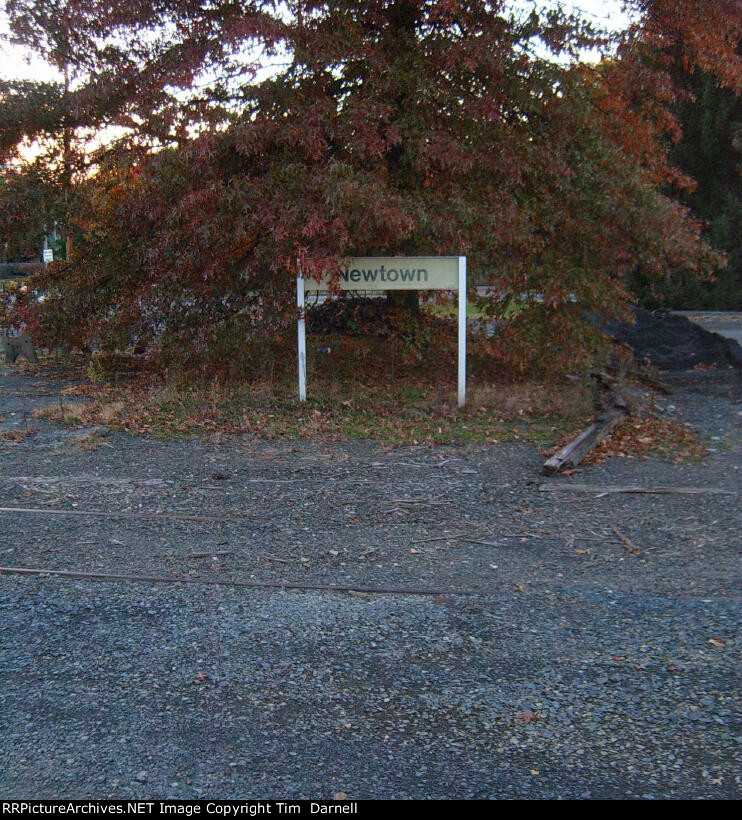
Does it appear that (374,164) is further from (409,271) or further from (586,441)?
(586,441)

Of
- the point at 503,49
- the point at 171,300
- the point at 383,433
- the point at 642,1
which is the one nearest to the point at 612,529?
the point at 383,433

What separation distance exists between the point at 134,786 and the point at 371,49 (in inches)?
366

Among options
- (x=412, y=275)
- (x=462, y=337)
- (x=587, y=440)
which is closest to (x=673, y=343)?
(x=462, y=337)

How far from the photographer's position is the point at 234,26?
31.8 feet

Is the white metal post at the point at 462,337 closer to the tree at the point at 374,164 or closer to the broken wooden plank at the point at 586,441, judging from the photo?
the tree at the point at 374,164

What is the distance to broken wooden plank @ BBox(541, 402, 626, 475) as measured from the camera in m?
7.46

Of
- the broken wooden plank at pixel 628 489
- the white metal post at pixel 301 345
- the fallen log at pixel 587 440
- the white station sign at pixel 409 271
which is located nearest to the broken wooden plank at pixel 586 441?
the fallen log at pixel 587 440

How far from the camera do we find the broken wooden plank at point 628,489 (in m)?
6.86

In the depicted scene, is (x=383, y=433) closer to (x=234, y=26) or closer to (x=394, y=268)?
(x=394, y=268)

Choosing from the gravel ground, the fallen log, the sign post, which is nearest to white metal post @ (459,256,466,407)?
the sign post

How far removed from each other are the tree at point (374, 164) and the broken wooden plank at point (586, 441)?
84.6 inches

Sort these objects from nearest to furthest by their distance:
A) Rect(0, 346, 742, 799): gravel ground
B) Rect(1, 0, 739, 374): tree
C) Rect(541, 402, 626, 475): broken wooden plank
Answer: Rect(0, 346, 742, 799): gravel ground → Rect(541, 402, 626, 475): broken wooden plank → Rect(1, 0, 739, 374): tree

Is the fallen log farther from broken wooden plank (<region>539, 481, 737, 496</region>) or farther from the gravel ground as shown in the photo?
broken wooden plank (<region>539, 481, 737, 496</region>)

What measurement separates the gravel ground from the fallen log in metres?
0.17
